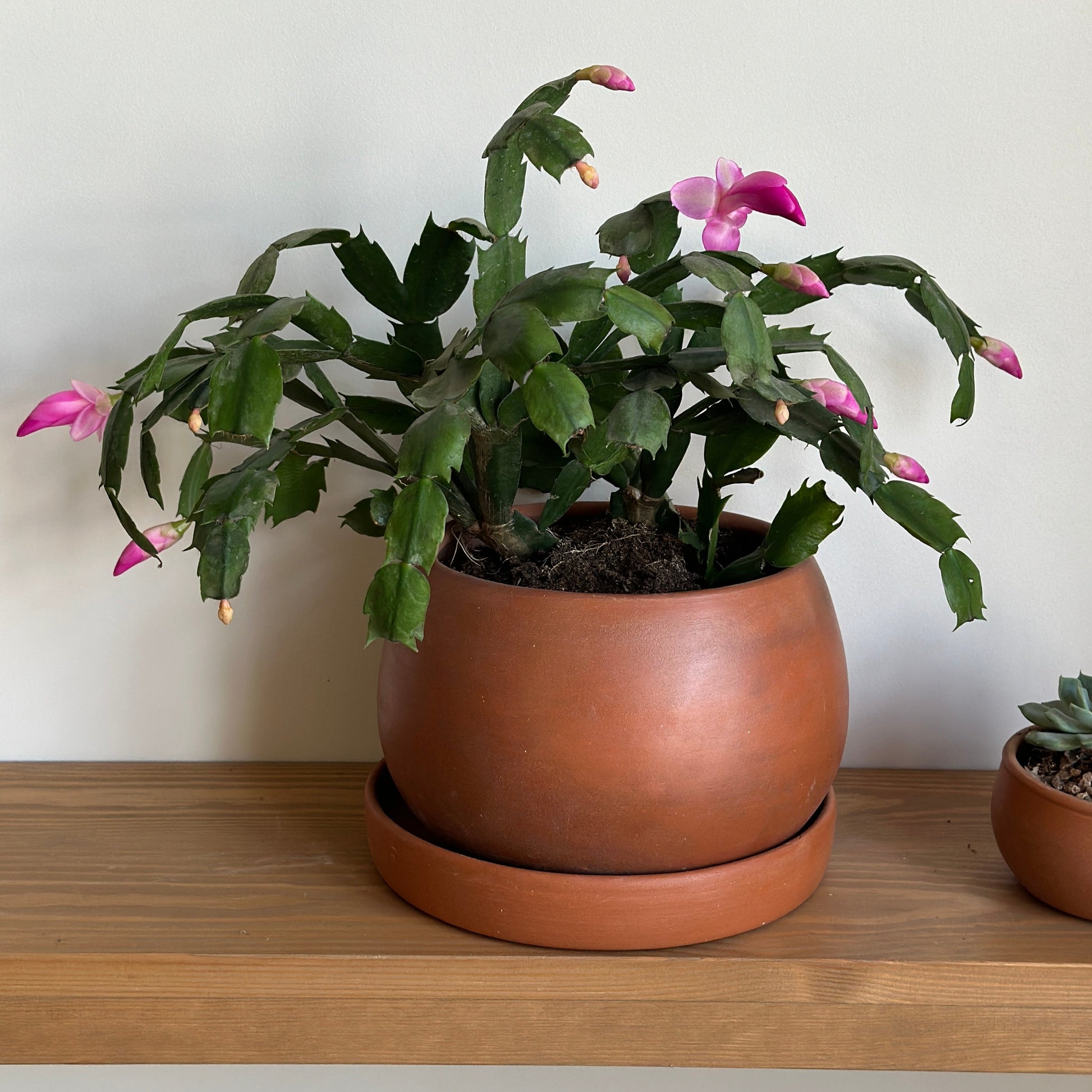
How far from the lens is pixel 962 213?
941 mm

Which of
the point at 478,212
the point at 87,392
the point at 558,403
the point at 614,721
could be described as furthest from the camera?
the point at 478,212

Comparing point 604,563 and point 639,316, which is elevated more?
point 639,316

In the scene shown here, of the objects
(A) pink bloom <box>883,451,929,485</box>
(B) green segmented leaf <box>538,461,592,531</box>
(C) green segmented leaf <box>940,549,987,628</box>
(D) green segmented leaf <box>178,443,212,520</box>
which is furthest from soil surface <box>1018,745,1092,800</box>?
(D) green segmented leaf <box>178,443,212,520</box>

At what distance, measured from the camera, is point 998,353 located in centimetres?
79

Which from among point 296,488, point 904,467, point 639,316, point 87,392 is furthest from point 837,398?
point 87,392

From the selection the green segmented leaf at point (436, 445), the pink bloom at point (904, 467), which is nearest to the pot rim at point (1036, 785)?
the pink bloom at point (904, 467)

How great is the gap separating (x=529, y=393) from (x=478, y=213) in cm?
46

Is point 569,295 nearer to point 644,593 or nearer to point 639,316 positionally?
point 639,316

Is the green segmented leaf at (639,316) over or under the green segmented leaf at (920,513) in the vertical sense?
over

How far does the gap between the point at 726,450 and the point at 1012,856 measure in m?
0.37

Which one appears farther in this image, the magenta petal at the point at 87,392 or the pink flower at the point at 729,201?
the magenta petal at the point at 87,392

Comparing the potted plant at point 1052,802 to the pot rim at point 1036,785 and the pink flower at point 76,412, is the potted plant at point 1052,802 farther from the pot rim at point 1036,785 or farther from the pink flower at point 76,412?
the pink flower at point 76,412

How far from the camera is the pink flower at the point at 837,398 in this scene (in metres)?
0.69

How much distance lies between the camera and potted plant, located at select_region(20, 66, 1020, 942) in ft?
1.97
